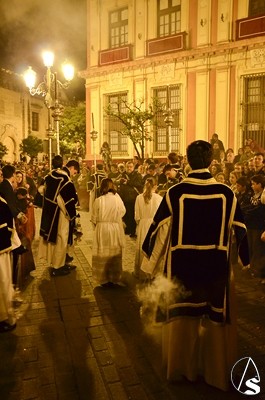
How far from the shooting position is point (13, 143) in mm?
37688

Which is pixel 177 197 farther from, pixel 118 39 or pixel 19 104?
pixel 19 104

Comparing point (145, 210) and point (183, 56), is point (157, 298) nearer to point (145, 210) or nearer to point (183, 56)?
point (145, 210)

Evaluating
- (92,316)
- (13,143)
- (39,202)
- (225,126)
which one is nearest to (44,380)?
(92,316)

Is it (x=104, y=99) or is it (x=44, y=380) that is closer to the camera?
(x=44, y=380)

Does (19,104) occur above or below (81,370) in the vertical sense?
above

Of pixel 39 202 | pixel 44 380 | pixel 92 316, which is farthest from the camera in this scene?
→ pixel 39 202

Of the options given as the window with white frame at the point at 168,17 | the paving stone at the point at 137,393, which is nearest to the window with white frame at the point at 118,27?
the window with white frame at the point at 168,17

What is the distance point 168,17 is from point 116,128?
18.4 ft

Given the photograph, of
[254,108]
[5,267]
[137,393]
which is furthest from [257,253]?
[254,108]

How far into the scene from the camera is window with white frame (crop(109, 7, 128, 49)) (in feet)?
66.5

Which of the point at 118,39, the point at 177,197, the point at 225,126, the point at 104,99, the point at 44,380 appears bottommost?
the point at 44,380

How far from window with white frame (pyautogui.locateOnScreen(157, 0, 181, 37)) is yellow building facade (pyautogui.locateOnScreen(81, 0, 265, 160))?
41 millimetres

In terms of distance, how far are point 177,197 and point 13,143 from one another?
3621cm

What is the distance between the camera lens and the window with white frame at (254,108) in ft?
54.1
